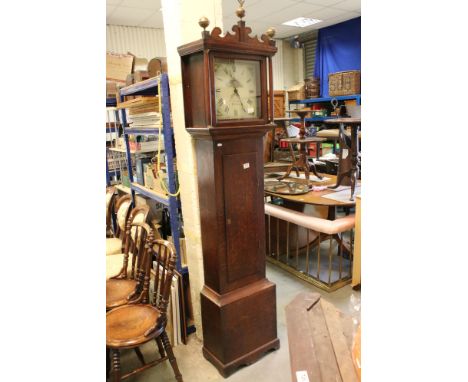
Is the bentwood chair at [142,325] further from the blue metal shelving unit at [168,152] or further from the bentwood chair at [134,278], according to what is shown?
the blue metal shelving unit at [168,152]

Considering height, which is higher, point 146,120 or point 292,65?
point 292,65

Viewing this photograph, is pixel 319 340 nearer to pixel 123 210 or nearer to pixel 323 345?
pixel 323 345

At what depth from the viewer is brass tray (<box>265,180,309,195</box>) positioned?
10.5ft

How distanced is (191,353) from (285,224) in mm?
1563

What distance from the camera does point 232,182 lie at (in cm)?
195

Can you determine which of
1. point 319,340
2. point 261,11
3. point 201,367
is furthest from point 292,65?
point 319,340

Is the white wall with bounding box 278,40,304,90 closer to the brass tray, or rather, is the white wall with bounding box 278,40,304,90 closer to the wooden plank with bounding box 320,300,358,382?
the brass tray

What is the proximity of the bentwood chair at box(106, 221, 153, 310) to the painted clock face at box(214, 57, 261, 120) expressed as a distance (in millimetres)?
897

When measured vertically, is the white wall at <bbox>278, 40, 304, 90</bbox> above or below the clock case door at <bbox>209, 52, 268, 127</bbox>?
above

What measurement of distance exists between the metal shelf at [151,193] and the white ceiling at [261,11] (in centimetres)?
289

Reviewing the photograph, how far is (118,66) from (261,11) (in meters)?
2.89

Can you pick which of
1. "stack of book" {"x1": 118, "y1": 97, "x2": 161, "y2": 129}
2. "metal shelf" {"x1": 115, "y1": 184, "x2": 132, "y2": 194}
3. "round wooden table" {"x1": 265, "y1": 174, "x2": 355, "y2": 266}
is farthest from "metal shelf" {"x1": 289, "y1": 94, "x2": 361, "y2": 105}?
"stack of book" {"x1": 118, "y1": 97, "x2": 161, "y2": 129}
